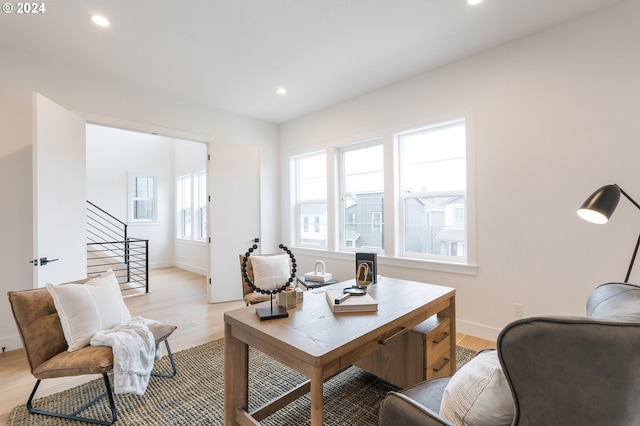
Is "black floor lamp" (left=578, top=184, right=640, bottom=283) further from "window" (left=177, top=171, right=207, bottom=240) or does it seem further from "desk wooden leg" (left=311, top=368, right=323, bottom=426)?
"window" (left=177, top=171, right=207, bottom=240)

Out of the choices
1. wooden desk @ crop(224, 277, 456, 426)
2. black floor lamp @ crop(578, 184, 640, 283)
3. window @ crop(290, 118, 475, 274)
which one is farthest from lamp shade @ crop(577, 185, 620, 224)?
window @ crop(290, 118, 475, 274)

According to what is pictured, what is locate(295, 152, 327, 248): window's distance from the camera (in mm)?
4590

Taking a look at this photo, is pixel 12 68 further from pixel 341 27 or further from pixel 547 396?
pixel 547 396

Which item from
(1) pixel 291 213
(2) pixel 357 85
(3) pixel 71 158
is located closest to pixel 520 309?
(2) pixel 357 85

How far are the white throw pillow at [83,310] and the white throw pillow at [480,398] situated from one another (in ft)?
6.86

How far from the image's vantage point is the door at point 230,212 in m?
4.23

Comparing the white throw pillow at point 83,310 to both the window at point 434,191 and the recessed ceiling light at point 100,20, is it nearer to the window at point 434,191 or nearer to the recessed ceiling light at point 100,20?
the recessed ceiling light at point 100,20

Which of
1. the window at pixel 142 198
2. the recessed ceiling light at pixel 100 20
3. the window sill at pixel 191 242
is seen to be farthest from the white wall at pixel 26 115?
the window at pixel 142 198

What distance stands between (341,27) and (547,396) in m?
2.77

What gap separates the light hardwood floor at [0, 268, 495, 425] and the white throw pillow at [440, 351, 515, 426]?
82.1 inches

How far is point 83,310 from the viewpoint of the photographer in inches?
73.6

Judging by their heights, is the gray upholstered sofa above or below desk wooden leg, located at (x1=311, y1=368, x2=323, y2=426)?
above

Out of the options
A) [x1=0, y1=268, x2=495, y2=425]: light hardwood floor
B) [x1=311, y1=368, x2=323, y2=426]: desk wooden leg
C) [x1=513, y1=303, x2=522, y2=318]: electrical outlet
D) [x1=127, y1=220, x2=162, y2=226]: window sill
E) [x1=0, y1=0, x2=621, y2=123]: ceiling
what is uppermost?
[x1=0, y1=0, x2=621, y2=123]: ceiling

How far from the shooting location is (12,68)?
281 centimetres
